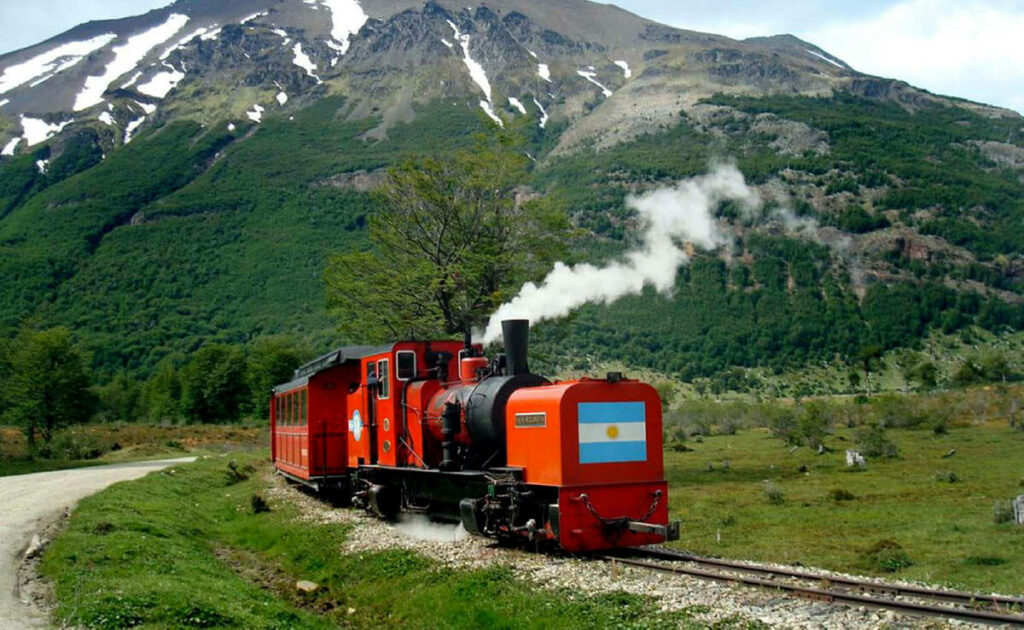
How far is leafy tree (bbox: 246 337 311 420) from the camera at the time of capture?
81625 millimetres

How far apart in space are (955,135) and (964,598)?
18954 centimetres

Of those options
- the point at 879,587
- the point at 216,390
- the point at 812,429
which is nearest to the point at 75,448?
the point at 216,390

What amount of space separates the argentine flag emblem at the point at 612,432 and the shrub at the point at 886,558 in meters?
4.98

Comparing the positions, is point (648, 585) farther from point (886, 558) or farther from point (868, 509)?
point (868, 509)

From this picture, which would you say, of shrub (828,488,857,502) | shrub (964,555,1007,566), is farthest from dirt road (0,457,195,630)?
shrub (828,488,857,502)

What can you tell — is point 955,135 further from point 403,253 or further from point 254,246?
point 403,253

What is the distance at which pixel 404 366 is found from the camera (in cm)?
1894

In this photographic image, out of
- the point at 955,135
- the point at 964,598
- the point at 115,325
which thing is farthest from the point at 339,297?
the point at 955,135

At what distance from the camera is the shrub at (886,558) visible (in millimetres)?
15117

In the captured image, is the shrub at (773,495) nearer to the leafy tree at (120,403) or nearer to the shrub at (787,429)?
the shrub at (787,429)

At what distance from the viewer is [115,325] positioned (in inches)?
5217

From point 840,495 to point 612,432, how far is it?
13.0 metres

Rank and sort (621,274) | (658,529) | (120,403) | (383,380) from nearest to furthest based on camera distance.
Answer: (658,529) < (383,380) < (621,274) < (120,403)

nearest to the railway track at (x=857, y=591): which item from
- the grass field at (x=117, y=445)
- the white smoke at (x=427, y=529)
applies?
the white smoke at (x=427, y=529)
